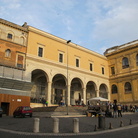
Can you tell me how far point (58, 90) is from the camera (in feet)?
102

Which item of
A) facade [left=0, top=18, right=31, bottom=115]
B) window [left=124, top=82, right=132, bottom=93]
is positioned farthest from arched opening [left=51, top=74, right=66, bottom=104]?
window [left=124, top=82, right=132, bottom=93]

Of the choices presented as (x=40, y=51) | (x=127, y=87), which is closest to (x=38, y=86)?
(x=40, y=51)

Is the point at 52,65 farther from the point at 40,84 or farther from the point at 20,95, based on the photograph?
the point at 20,95

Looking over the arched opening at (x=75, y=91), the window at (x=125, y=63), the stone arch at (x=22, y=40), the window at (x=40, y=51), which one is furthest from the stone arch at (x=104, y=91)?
the stone arch at (x=22, y=40)

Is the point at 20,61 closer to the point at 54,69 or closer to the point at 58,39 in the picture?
the point at 54,69

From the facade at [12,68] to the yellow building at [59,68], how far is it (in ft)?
3.48

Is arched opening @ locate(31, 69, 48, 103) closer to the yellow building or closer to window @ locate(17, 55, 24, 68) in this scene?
the yellow building

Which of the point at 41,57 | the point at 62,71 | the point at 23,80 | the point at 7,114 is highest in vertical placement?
the point at 41,57

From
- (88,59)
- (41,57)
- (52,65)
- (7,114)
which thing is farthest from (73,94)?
(7,114)

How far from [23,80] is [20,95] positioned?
6.66 feet

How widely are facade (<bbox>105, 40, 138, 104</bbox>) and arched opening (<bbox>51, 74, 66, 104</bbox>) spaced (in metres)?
11.1

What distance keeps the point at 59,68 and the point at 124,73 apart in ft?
48.1

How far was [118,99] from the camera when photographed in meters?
33.2

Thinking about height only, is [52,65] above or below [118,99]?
above
